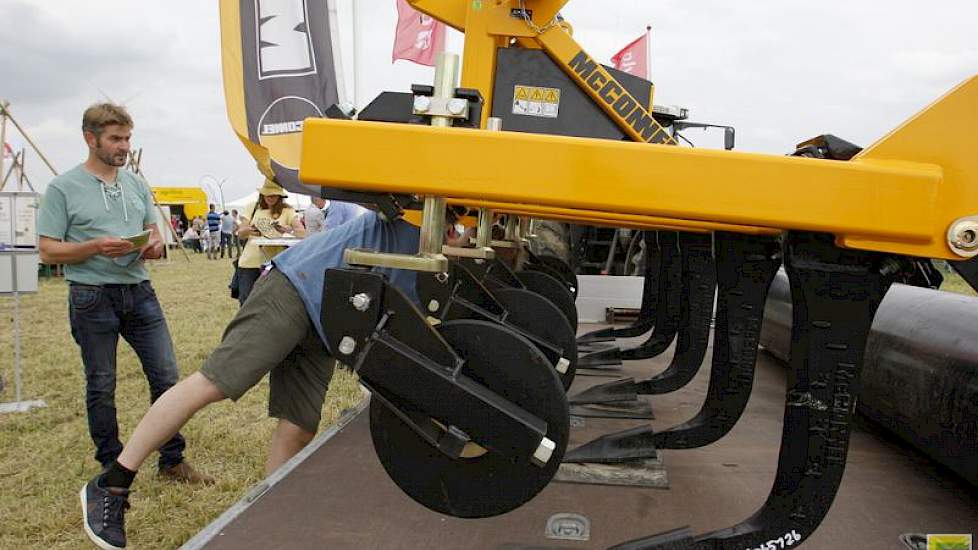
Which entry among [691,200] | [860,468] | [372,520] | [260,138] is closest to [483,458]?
[372,520]

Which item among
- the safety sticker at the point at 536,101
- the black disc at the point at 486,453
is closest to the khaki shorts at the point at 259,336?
the black disc at the point at 486,453

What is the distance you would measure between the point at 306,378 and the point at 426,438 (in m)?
1.21

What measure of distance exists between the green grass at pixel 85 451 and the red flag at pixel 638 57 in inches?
264

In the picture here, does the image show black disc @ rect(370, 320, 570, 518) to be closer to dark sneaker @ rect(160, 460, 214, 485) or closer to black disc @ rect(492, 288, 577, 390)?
black disc @ rect(492, 288, 577, 390)

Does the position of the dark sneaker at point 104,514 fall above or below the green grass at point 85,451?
above

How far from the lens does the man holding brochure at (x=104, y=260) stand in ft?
9.24

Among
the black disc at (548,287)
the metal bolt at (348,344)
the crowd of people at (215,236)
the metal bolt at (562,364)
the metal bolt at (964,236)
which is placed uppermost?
the metal bolt at (964,236)

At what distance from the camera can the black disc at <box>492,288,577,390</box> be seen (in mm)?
2254

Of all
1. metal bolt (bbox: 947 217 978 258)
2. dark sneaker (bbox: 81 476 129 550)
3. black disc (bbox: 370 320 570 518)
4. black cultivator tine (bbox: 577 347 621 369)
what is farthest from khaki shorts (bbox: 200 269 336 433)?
black cultivator tine (bbox: 577 347 621 369)

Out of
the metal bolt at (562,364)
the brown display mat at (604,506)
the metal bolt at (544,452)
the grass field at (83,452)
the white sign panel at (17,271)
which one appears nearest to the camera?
the metal bolt at (544,452)

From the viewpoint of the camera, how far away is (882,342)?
2.54 meters

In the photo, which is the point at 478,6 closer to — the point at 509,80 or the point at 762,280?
the point at 509,80

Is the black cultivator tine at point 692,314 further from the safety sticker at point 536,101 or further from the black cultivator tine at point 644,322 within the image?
the black cultivator tine at point 644,322

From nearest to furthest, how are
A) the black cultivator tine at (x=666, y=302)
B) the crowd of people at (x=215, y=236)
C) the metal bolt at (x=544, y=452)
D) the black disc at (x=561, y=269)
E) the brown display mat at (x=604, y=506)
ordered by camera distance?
the metal bolt at (x=544, y=452)
the brown display mat at (x=604, y=506)
the black cultivator tine at (x=666, y=302)
the black disc at (x=561, y=269)
the crowd of people at (x=215, y=236)
